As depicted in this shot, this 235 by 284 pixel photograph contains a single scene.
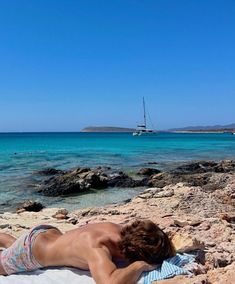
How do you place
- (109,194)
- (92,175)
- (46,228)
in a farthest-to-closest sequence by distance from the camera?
(92,175) < (109,194) < (46,228)

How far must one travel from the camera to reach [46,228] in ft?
16.9

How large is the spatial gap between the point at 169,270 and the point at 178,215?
15.8 feet

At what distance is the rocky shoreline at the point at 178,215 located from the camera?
5.27 metres

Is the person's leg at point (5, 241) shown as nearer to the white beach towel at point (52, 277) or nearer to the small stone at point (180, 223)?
the white beach towel at point (52, 277)

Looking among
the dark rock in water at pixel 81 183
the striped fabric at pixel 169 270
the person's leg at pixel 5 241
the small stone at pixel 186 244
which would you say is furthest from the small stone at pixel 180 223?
the dark rock in water at pixel 81 183

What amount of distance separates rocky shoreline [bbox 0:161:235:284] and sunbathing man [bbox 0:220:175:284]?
1.29ft

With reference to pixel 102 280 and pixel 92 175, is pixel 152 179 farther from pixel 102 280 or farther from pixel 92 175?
pixel 102 280

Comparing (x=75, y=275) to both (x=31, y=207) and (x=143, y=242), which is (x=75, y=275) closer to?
(x=143, y=242)

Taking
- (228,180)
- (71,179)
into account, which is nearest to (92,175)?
(71,179)

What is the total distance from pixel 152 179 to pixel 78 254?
48.1 feet

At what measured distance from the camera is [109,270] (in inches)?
162

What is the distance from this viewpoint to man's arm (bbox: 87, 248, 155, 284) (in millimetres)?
4074

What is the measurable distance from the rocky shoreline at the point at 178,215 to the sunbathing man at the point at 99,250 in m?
0.39

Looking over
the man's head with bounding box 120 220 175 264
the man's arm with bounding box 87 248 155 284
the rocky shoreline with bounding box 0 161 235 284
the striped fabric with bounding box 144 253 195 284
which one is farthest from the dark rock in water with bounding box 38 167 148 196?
the man's arm with bounding box 87 248 155 284
